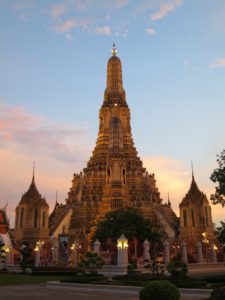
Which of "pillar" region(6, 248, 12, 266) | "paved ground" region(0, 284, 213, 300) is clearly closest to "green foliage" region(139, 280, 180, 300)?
"paved ground" region(0, 284, 213, 300)

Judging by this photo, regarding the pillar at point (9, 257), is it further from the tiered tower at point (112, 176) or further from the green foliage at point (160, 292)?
the green foliage at point (160, 292)

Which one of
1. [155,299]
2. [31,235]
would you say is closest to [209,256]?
[31,235]

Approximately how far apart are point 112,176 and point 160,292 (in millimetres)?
67957

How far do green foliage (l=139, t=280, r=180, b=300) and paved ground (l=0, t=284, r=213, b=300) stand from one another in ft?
22.0

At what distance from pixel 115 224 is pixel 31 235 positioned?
28.1 meters

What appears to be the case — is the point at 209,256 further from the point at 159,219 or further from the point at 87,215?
the point at 87,215

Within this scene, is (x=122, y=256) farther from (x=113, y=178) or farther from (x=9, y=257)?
(x=113, y=178)

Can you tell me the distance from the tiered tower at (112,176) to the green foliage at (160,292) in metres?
61.5

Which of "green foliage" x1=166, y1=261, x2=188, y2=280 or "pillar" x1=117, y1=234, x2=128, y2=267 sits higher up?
"pillar" x1=117, y1=234, x2=128, y2=267

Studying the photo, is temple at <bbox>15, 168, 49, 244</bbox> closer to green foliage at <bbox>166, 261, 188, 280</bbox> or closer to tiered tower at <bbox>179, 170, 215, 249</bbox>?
tiered tower at <bbox>179, 170, 215, 249</bbox>

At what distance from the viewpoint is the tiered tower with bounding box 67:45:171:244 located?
78250mm

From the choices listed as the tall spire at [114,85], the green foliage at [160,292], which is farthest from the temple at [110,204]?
the green foliage at [160,292]

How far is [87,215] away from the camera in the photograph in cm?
8131

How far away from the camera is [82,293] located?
872 inches
